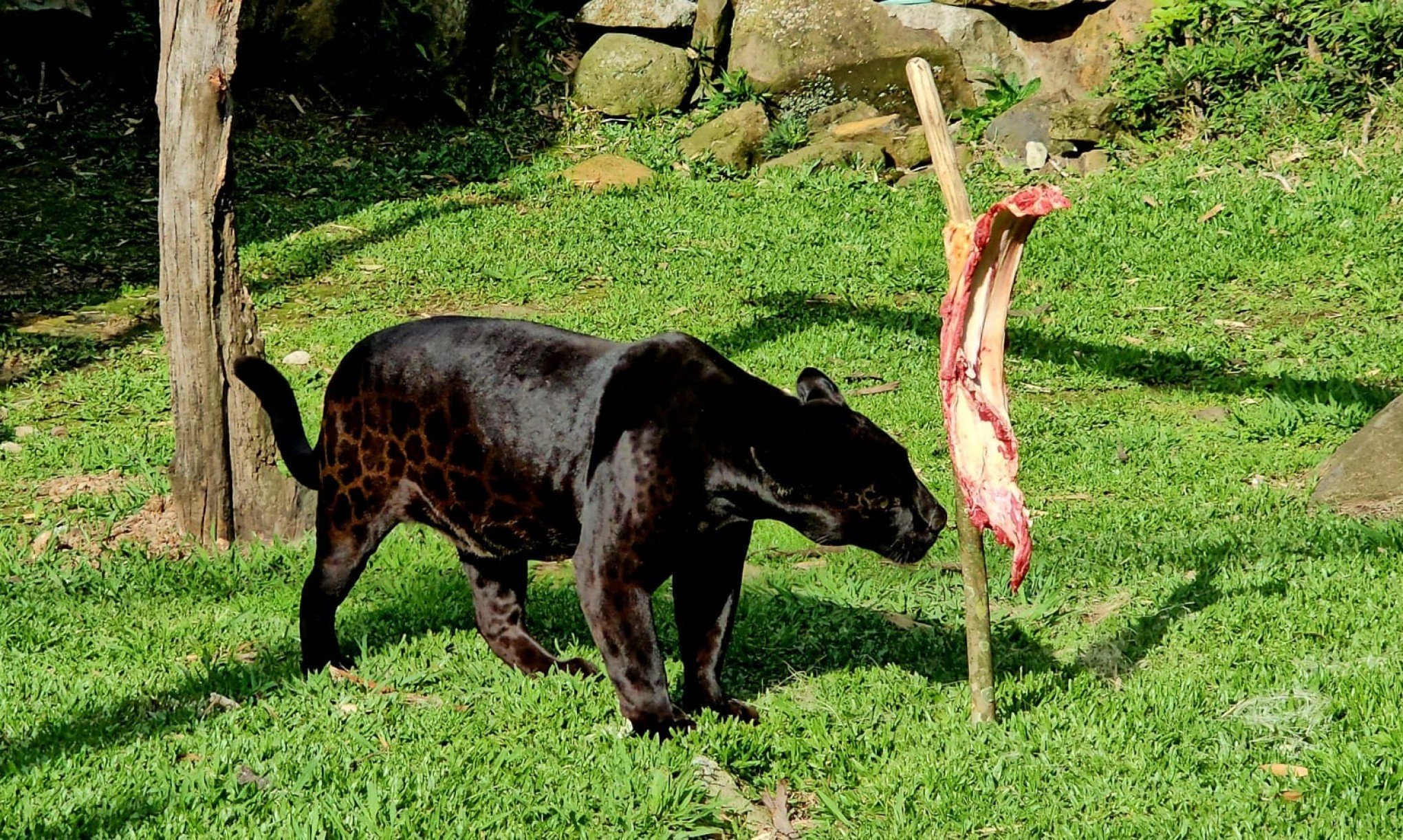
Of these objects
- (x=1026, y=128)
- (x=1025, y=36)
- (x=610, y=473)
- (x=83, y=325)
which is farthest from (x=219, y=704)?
(x=1025, y=36)

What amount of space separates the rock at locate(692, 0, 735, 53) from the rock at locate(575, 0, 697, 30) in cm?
13

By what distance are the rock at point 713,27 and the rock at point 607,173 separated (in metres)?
2.36

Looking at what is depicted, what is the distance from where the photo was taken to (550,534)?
5230 mm

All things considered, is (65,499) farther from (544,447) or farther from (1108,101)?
(1108,101)

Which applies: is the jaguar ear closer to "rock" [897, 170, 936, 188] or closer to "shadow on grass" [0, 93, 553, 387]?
"shadow on grass" [0, 93, 553, 387]

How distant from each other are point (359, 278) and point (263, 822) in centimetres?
861

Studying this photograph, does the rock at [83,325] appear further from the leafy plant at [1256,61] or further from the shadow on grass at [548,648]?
the leafy plant at [1256,61]

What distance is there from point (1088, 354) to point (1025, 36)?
7498 mm

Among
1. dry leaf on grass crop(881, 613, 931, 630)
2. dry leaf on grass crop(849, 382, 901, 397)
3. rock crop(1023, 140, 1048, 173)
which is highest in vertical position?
rock crop(1023, 140, 1048, 173)

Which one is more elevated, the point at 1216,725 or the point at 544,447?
the point at 544,447

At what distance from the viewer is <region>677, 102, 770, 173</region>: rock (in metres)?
15.1

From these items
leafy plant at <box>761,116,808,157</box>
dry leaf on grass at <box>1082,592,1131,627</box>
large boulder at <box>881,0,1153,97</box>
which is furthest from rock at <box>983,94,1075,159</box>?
dry leaf on grass at <box>1082,592,1131,627</box>

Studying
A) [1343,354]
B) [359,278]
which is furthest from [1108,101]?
[359,278]

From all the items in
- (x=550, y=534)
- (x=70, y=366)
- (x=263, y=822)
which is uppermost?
(x=550, y=534)
